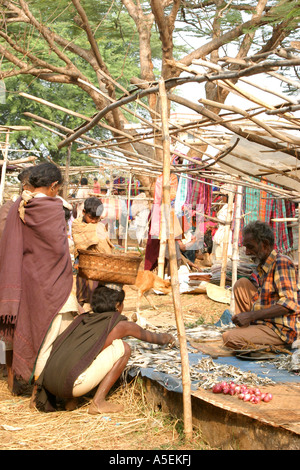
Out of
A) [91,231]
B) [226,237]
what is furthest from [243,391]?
[226,237]

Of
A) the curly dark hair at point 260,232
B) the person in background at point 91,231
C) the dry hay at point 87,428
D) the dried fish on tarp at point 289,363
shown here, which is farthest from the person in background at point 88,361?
the person in background at point 91,231

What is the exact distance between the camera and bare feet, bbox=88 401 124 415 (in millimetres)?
3781

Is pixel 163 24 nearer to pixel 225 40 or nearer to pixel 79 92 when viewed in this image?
pixel 225 40

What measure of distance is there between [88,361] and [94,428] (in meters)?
0.44

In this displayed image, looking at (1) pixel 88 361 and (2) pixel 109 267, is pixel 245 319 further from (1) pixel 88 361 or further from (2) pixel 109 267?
(1) pixel 88 361

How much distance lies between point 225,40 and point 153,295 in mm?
4575

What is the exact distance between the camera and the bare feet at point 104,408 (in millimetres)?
3781

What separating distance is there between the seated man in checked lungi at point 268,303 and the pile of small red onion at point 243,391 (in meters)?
1.12

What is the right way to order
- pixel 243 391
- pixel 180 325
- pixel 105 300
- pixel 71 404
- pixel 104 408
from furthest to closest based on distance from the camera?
pixel 105 300 → pixel 71 404 → pixel 104 408 → pixel 243 391 → pixel 180 325

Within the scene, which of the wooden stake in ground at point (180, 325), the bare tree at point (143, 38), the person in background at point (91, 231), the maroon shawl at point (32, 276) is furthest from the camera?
the bare tree at point (143, 38)

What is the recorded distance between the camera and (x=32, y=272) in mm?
3947

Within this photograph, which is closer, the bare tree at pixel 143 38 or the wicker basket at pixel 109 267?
the wicker basket at pixel 109 267

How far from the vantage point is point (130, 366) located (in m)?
4.30

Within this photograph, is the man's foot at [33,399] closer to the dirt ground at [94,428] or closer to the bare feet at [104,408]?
the dirt ground at [94,428]
